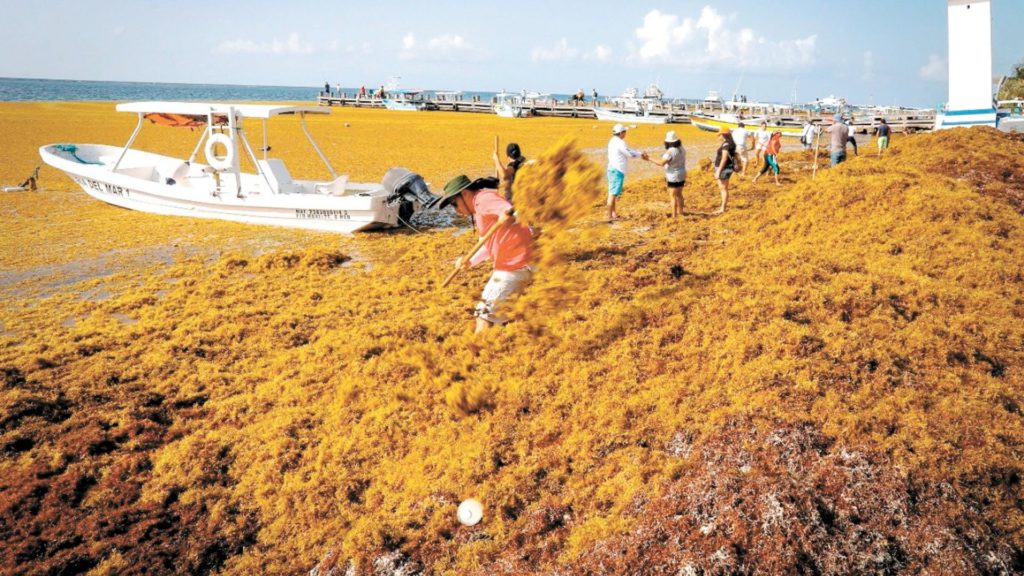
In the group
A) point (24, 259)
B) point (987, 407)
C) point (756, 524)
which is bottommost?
point (756, 524)

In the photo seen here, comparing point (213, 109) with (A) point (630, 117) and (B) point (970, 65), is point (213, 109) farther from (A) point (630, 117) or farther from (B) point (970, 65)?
(A) point (630, 117)

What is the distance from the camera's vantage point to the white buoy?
144 inches

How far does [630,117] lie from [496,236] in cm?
4131

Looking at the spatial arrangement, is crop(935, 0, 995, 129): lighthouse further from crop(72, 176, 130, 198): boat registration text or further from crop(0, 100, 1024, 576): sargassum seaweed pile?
crop(72, 176, 130, 198): boat registration text

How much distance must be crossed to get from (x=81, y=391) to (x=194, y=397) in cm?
93

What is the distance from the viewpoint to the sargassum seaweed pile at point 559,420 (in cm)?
330

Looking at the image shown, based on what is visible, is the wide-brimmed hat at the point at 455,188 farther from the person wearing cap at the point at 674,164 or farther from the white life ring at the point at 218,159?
the white life ring at the point at 218,159

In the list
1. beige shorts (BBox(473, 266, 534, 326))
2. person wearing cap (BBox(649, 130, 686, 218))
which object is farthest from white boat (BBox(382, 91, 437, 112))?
beige shorts (BBox(473, 266, 534, 326))

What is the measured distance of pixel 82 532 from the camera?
12.0ft

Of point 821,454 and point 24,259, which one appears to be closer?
point 821,454

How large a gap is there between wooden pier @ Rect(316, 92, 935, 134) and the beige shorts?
3001 cm

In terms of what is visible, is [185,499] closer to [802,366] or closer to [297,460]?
[297,460]

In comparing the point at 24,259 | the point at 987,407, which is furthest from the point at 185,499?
the point at 24,259

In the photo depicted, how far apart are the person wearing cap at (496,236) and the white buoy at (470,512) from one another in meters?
2.21
